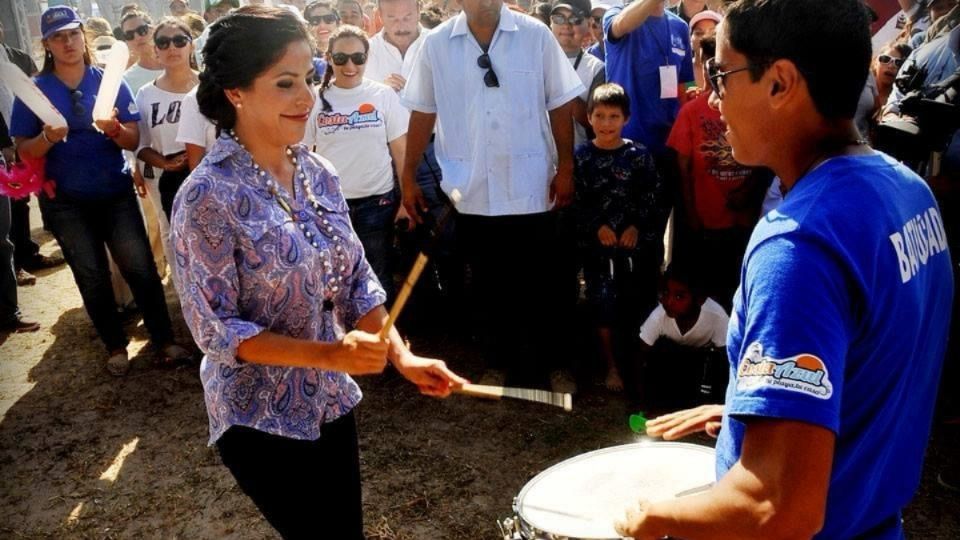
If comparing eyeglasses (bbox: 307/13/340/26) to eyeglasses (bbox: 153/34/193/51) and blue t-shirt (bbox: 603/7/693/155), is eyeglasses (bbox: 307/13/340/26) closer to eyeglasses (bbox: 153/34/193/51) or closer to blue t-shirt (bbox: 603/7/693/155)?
eyeglasses (bbox: 153/34/193/51)

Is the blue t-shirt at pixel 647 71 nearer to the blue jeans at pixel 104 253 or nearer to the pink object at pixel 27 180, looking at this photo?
the blue jeans at pixel 104 253

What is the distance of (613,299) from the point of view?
4.90 metres

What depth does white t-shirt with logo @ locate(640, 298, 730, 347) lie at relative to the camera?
4.52 metres

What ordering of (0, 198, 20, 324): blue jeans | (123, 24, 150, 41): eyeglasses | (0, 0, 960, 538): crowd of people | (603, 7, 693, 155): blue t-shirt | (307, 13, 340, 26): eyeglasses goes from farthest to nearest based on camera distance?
(307, 13, 340, 26): eyeglasses, (123, 24, 150, 41): eyeglasses, (0, 198, 20, 324): blue jeans, (603, 7, 693, 155): blue t-shirt, (0, 0, 960, 538): crowd of people

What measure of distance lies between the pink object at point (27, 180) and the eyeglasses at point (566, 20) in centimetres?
367

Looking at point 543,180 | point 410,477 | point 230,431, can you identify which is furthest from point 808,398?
point 543,180

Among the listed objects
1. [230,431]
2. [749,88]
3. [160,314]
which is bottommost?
[160,314]

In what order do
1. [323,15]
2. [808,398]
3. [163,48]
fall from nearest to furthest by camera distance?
[808,398] → [163,48] → [323,15]

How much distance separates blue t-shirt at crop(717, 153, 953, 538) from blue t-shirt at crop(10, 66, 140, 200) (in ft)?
15.9

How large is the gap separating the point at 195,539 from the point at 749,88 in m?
3.37

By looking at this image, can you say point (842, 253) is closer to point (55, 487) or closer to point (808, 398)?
point (808, 398)

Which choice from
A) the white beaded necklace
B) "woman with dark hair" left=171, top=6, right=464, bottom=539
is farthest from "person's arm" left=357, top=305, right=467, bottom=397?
the white beaded necklace

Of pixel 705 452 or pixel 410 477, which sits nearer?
pixel 705 452

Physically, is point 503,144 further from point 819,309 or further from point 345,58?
point 819,309
